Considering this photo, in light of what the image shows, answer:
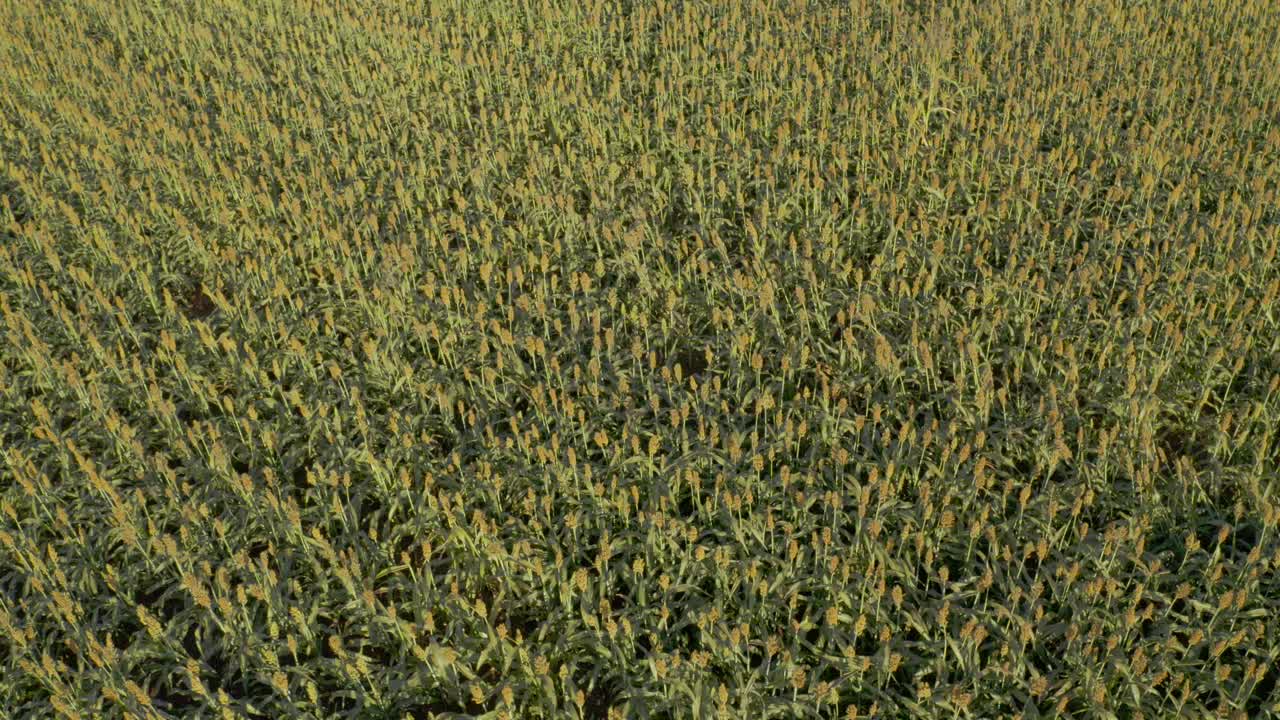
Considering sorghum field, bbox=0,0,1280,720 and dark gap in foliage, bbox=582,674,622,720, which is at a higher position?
sorghum field, bbox=0,0,1280,720

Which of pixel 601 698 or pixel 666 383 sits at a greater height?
pixel 666 383

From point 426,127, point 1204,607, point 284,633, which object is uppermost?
point 426,127

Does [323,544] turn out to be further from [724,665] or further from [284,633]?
[724,665]

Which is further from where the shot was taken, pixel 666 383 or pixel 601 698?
pixel 666 383

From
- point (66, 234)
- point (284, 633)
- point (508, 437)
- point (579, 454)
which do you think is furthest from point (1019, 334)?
point (66, 234)

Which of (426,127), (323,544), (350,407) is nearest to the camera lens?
(323,544)

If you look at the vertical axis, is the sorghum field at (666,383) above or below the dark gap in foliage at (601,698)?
above

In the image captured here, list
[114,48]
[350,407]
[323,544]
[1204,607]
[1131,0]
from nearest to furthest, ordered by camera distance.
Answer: [1204,607] → [323,544] → [350,407] → [1131,0] → [114,48]

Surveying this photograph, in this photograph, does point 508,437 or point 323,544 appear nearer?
point 323,544
